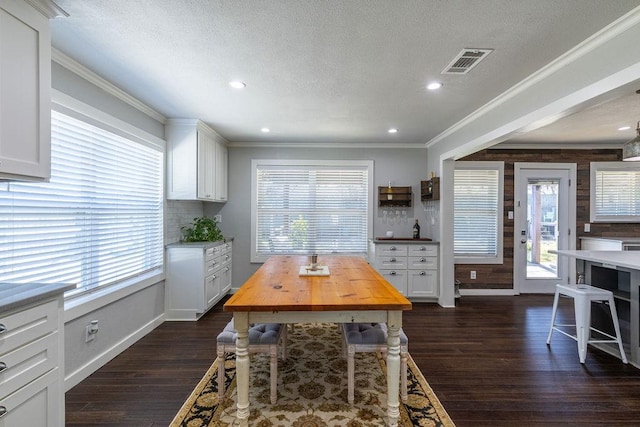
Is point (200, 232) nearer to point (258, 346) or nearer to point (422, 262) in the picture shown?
point (258, 346)

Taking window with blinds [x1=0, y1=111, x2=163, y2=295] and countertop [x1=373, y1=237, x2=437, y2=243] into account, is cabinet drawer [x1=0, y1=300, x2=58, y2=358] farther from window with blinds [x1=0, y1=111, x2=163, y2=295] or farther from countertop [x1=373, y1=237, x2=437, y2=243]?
countertop [x1=373, y1=237, x2=437, y2=243]

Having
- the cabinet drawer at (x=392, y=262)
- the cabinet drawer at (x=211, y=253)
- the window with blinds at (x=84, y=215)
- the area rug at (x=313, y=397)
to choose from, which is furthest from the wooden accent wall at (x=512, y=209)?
the window with blinds at (x=84, y=215)

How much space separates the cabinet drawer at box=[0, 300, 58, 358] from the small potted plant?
2.70 meters

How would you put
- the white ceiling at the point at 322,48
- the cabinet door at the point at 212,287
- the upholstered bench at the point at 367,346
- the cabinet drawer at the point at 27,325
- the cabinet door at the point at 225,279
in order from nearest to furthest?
the cabinet drawer at the point at 27,325, the white ceiling at the point at 322,48, the upholstered bench at the point at 367,346, the cabinet door at the point at 212,287, the cabinet door at the point at 225,279

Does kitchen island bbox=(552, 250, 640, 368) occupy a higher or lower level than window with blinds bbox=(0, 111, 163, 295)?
lower

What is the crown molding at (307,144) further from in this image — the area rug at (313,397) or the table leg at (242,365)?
the table leg at (242,365)

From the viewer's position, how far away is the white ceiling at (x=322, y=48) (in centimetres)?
174

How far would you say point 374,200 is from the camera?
5.20 meters

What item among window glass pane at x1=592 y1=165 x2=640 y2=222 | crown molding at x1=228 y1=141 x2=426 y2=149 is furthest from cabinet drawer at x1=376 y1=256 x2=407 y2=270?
window glass pane at x1=592 y1=165 x2=640 y2=222

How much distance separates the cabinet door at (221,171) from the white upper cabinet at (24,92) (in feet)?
9.55

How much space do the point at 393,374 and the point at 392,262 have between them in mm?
2840

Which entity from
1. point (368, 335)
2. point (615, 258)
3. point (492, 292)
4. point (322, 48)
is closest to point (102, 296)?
point (368, 335)

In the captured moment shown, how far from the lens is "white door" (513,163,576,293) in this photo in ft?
16.6

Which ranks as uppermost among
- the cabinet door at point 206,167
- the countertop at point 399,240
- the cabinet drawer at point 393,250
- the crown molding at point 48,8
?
the crown molding at point 48,8
